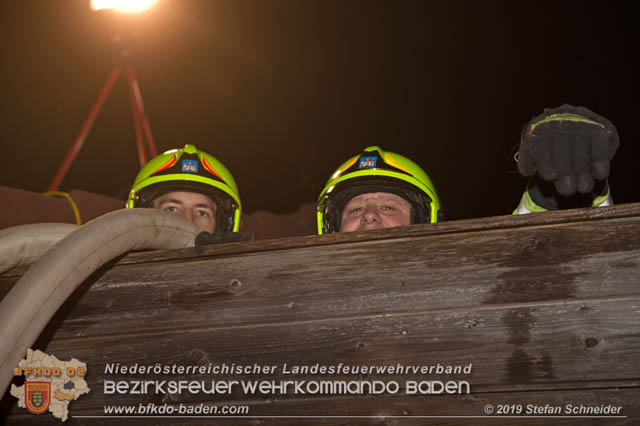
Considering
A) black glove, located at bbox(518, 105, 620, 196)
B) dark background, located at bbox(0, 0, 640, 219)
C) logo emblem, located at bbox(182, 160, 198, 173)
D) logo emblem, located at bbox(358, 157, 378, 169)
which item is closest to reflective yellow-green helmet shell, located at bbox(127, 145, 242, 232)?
logo emblem, located at bbox(182, 160, 198, 173)

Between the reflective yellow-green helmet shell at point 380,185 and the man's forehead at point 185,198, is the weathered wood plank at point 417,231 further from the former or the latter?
the man's forehead at point 185,198

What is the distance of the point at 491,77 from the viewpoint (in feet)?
19.5

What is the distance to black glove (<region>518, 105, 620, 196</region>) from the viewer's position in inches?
72.4

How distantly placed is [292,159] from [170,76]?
159 centimetres

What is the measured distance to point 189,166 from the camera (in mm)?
3494

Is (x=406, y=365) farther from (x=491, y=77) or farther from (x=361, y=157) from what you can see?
(x=491, y=77)

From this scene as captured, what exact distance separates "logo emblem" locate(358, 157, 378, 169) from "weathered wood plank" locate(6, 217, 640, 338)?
1.57 meters

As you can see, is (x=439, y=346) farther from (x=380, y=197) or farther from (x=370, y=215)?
(x=380, y=197)

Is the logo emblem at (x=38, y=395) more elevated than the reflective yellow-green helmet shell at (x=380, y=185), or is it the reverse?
the reflective yellow-green helmet shell at (x=380, y=185)

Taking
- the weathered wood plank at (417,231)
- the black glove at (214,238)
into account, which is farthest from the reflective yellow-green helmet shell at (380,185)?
the weathered wood plank at (417,231)

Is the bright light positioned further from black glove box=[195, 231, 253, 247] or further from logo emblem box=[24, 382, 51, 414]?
logo emblem box=[24, 382, 51, 414]

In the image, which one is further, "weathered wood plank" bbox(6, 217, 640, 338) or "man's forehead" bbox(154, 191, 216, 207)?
"man's forehead" bbox(154, 191, 216, 207)

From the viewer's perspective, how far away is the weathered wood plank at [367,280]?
4.51ft

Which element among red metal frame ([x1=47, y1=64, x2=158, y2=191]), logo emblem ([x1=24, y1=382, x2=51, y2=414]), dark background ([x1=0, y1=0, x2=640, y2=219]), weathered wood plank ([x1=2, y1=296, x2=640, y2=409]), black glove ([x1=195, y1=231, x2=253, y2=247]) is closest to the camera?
weathered wood plank ([x1=2, y1=296, x2=640, y2=409])
